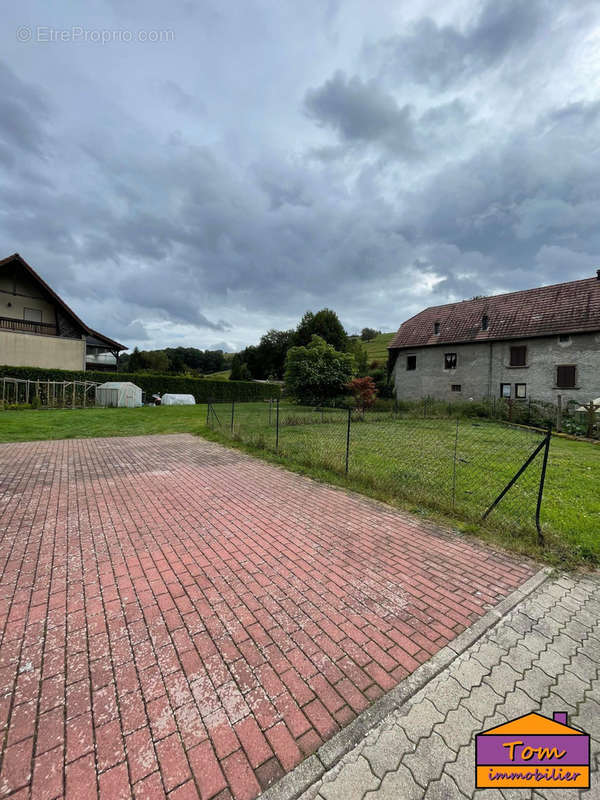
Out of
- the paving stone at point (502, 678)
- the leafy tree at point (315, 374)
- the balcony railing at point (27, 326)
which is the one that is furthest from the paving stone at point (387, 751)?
the balcony railing at point (27, 326)

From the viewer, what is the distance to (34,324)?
25609mm

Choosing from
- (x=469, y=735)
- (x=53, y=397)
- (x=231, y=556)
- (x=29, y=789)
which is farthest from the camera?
(x=53, y=397)

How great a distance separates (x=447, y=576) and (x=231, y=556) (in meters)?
Answer: 2.45

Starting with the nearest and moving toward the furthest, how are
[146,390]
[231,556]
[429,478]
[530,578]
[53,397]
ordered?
[530,578], [231,556], [429,478], [53,397], [146,390]

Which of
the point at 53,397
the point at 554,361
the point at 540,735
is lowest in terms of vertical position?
the point at 540,735

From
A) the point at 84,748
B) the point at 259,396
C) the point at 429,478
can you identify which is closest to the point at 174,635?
the point at 84,748

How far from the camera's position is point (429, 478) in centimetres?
740

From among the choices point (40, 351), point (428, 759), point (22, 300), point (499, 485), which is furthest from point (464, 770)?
point (22, 300)

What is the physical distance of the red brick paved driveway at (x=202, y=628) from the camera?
5.98ft

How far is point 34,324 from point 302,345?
27084 millimetres

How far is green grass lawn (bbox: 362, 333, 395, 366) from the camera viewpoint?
71.5 meters

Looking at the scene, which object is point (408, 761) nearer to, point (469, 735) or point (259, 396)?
point (469, 735)

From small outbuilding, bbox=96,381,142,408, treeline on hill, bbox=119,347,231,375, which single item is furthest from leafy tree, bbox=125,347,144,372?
small outbuilding, bbox=96,381,142,408

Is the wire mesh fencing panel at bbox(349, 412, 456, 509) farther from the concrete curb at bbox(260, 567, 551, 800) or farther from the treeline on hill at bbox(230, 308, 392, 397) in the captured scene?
the treeline on hill at bbox(230, 308, 392, 397)
